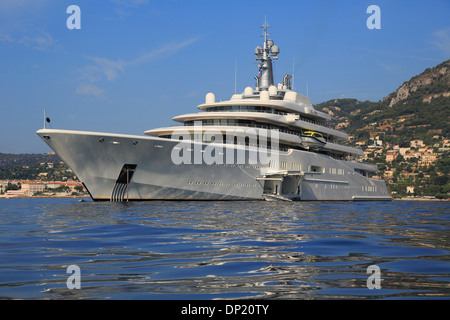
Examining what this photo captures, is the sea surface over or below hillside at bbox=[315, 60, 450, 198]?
below

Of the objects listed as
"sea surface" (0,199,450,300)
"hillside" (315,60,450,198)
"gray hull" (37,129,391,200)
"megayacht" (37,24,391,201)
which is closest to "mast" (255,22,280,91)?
"megayacht" (37,24,391,201)

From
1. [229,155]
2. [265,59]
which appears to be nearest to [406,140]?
[265,59]

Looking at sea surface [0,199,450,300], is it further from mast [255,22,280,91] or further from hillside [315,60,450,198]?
hillside [315,60,450,198]

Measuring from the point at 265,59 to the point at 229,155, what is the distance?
19069 millimetres

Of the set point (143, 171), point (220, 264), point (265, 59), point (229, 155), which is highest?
point (265, 59)

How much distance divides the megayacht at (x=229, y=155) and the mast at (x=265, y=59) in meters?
0.10

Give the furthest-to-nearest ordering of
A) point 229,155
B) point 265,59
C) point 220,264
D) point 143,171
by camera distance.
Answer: point 265,59, point 229,155, point 143,171, point 220,264

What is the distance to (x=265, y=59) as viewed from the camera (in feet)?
146

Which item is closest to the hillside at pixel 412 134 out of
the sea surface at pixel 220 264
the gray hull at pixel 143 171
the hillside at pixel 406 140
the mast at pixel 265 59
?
the hillside at pixel 406 140

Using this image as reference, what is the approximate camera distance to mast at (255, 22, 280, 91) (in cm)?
4409

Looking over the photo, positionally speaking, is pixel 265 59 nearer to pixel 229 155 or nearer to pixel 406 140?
pixel 229 155

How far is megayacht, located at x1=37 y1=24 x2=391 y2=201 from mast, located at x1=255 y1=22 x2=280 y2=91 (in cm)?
10

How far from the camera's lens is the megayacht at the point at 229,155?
25.1 meters
